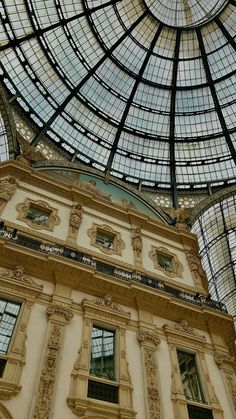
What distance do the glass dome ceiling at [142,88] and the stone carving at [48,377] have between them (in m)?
16.9

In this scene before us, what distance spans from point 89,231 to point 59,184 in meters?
3.75

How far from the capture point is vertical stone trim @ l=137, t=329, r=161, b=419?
11891 mm

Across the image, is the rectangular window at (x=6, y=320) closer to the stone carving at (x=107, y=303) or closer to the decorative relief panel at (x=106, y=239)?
the stone carving at (x=107, y=303)

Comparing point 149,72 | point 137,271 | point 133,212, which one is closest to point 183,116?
point 149,72

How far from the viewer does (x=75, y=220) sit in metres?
18.5

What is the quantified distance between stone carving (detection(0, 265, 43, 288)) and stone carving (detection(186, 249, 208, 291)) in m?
9.58

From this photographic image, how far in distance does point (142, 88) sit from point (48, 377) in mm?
25945

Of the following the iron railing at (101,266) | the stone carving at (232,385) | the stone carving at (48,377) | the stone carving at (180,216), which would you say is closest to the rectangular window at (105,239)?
the iron railing at (101,266)

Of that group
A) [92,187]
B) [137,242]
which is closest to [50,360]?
[137,242]

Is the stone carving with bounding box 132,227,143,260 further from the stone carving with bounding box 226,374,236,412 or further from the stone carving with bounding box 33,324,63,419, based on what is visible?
the stone carving with bounding box 33,324,63,419

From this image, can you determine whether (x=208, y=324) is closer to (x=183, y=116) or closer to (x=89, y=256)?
(x=89, y=256)

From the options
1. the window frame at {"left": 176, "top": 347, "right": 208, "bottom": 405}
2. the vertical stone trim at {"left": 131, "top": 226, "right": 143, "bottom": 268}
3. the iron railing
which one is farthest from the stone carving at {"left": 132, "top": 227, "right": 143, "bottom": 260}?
the window frame at {"left": 176, "top": 347, "right": 208, "bottom": 405}

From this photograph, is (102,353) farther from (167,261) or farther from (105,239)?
(167,261)

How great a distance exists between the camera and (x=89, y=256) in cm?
1620
